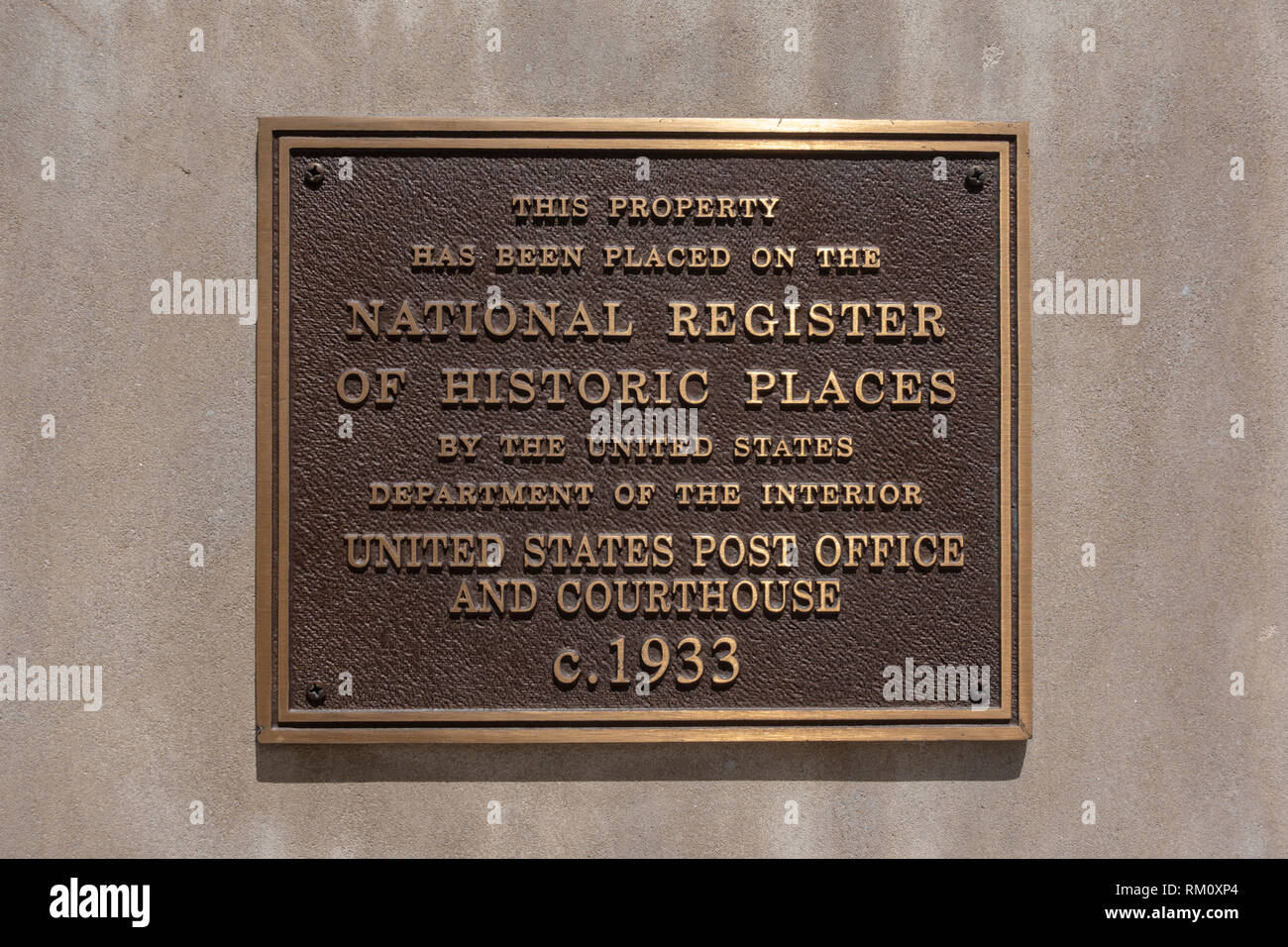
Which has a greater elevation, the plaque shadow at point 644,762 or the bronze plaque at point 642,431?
the bronze plaque at point 642,431

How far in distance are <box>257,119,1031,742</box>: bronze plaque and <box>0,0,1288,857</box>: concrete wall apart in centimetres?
18

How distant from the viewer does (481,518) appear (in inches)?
123

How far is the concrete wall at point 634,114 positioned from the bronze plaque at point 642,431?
18 cm

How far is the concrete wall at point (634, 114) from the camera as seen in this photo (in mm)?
3168

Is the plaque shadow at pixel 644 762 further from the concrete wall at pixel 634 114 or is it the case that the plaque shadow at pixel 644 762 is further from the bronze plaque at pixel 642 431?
the bronze plaque at pixel 642 431

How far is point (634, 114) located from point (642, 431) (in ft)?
4.12

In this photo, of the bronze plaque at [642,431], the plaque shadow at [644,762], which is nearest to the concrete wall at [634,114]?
the plaque shadow at [644,762]

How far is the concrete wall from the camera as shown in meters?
Result: 3.17

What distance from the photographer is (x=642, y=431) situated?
3123 millimetres

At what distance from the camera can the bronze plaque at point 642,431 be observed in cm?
310

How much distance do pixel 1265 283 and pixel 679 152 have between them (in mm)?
2396

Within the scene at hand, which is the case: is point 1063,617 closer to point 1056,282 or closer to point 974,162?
point 1056,282

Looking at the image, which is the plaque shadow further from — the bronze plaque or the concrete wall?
the bronze plaque

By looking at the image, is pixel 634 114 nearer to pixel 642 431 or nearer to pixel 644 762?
pixel 642 431
